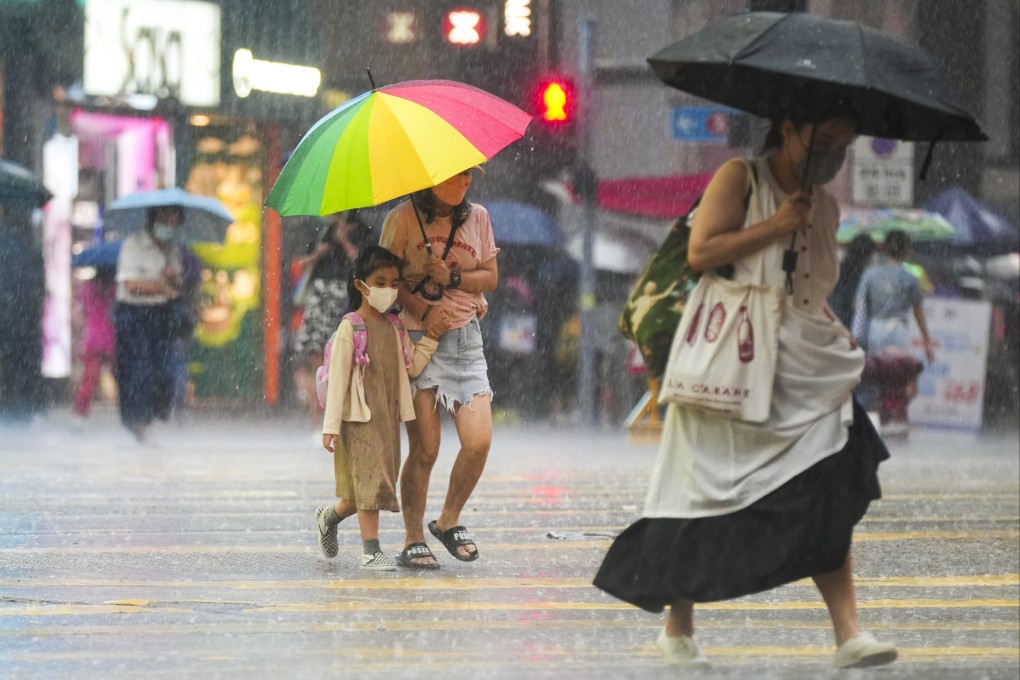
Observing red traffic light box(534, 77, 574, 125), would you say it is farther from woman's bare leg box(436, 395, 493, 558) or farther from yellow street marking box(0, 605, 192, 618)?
yellow street marking box(0, 605, 192, 618)

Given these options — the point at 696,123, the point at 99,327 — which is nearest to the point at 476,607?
the point at 696,123

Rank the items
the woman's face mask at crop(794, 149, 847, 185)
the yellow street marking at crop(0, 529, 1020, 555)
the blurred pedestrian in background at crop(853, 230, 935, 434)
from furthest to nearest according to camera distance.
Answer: the blurred pedestrian in background at crop(853, 230, 935, 434) < the yellow street marking at crop(0, 529, 1020, 555) < the woman's face mask at crop(794, 149, 847, 185)

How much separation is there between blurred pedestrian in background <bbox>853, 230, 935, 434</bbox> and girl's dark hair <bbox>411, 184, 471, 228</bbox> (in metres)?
8.57

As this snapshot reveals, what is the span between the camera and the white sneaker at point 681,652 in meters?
5.63

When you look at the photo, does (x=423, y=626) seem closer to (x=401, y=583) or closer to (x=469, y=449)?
(x=401, y=583)

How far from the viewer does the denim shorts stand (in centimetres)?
796

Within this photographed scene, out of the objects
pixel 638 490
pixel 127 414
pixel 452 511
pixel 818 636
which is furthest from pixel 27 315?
pixel 818 636

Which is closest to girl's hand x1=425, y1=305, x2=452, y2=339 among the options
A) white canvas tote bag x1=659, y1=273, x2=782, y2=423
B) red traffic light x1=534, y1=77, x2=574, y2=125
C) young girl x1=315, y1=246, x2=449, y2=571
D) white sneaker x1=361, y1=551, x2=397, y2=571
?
young girl x1=315, y1=246, x2=449, y2=571

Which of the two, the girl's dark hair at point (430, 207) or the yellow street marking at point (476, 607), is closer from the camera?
the yellow street marking at point (476, 607)

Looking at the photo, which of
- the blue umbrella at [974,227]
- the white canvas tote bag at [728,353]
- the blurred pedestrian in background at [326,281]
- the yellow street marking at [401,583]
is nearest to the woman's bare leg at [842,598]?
the white canvas tote bag at [728,353]

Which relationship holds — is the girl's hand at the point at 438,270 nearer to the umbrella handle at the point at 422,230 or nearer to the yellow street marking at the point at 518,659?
the umbrella handle at the point at 422,230

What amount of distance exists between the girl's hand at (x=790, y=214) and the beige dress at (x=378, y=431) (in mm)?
2720

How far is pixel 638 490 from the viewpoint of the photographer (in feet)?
39.2

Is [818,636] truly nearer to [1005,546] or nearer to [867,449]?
[867,449]
